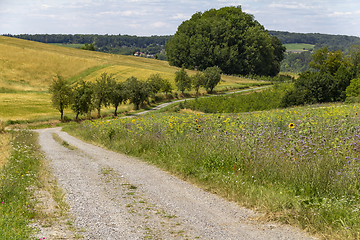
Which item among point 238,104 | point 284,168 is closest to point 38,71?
point 238,104

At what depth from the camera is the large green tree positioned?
10800cm

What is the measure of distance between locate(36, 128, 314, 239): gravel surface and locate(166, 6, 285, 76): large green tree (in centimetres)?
10113

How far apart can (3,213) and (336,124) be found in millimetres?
9071

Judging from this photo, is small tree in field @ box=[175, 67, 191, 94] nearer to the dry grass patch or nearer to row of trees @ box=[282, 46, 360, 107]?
row of trees @ box=[282, 46, 360, 107]

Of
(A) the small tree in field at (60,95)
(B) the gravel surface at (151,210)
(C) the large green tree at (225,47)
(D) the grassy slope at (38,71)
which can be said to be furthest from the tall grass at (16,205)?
(C) the large green tree at (225,47)

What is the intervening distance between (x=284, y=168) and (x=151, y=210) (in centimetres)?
331

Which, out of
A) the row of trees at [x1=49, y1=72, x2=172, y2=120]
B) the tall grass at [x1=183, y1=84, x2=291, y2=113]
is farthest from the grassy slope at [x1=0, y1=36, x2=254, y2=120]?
the tall grass at [x1=183, y1=84, x2=291, y2=113]

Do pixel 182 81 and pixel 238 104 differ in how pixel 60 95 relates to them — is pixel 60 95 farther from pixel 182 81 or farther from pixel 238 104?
pixel 238 104

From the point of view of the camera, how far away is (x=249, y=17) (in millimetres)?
124125

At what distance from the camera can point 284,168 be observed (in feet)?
23.7

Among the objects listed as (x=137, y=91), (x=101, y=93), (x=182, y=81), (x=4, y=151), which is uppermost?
(x=182, y=81)

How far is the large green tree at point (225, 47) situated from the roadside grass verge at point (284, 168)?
99.7 m

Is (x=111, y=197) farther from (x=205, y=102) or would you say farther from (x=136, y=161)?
(x=205, y=102)

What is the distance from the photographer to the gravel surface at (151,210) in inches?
211
